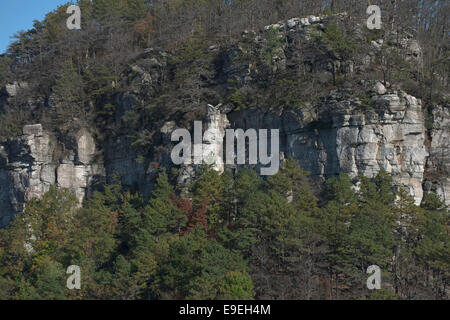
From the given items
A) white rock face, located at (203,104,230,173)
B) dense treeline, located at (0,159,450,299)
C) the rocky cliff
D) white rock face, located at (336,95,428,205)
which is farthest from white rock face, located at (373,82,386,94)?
white rock face, located at (203,104,230,173)

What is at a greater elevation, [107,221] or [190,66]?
[190,66]

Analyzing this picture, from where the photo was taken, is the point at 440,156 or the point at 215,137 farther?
the point at 215,137

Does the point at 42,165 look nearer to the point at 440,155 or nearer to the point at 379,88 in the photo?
the point at 379,88

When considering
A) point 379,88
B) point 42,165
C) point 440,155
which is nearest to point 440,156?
point 440,155

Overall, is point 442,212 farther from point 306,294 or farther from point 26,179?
point 26,179

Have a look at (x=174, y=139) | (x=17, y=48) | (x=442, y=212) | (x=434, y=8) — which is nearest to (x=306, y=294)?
(x=442, y=212)

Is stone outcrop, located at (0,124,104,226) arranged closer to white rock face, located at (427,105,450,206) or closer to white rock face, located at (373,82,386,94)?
white rock face, located at (373,82,386,94)

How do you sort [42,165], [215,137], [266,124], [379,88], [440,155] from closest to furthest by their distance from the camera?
[379,88]
[440,155]
[266,124]
[215,137]
[42,165]

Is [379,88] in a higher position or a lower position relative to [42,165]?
higher
